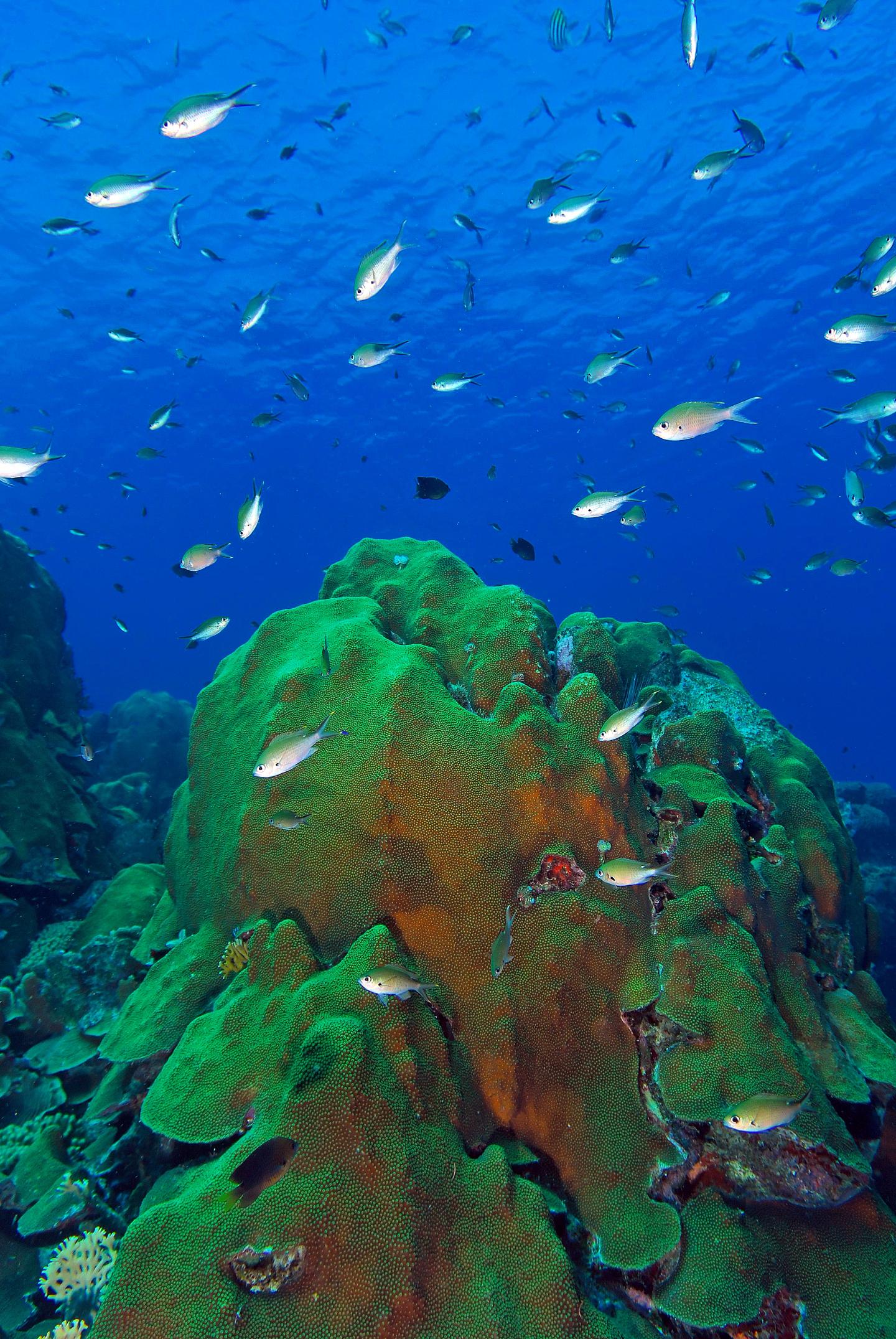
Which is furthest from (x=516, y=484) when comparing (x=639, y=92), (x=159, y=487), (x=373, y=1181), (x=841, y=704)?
(x=841, y=704)

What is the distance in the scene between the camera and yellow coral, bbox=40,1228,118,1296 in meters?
3.15

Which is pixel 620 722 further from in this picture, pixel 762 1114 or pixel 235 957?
pixel 235 957

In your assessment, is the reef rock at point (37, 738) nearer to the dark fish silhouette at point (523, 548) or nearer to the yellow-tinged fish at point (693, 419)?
the dark fish silhouette at point (523, 548)

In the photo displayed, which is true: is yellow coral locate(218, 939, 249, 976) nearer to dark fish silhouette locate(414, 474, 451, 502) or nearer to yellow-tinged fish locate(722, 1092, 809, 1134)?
yellow-tinged fish locate(722, 1092, 809, 1134)

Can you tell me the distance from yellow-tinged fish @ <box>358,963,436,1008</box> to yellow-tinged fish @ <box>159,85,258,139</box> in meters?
5.80

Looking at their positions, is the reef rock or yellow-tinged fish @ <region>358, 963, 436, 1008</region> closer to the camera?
yellow-tinged fish @ <region>358, 963, 436, 1008</region>

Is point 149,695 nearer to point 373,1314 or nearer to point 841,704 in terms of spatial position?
A: point 373,1314

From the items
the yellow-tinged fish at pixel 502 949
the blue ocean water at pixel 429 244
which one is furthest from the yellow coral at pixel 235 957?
the blue ocean water at pixel 429 244

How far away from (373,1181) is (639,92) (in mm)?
30494

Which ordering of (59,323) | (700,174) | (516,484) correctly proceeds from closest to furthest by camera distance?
(700,174)
(59,323)
(516,484)

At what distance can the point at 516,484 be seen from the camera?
54.0 m

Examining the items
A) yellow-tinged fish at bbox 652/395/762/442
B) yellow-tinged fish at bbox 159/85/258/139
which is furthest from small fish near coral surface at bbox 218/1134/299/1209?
yellow-tinged fish at bbox 159/85/258/139

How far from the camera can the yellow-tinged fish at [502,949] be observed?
310 cm

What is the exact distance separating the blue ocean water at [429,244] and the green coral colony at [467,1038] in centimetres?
1097
